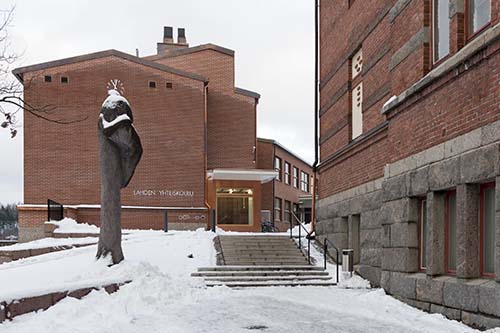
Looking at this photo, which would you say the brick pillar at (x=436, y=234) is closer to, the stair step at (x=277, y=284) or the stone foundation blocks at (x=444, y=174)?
the stone foundation blocks at (x=444, y=174)

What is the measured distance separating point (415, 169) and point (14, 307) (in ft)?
24.5

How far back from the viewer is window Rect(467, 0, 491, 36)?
796 cm

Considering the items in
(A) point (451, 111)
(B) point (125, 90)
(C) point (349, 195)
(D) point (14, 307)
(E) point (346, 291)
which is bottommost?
(E) point (346, 291)

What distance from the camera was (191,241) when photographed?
17.9 meters

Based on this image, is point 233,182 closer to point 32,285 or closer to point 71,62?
point 71,62

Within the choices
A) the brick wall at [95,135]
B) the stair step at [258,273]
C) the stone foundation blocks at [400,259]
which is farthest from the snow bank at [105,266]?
the brick wall at [95,135]

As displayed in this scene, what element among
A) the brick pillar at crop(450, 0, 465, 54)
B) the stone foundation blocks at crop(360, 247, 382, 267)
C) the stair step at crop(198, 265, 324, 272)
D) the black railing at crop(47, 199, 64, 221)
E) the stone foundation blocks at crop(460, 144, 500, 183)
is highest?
the brick pillar at crop(450, 0, 465, 54)

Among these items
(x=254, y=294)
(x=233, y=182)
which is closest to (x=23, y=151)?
(x=233, y=182)

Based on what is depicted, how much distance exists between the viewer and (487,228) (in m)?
7.69

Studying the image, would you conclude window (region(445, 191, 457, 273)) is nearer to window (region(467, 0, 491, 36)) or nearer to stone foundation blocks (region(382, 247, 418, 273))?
stone foundation blocks (region(382, 247, 418, 273))

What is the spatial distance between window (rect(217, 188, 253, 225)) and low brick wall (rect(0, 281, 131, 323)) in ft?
65.6

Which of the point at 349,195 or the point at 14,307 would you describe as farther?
the point at 349,195

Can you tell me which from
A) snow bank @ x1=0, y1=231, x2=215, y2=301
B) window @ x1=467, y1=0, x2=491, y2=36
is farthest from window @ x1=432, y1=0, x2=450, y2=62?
snow bank @ x1=0, y1=231, x2=215, y2=301

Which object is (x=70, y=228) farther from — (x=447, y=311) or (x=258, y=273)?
(x=447, y=311)
